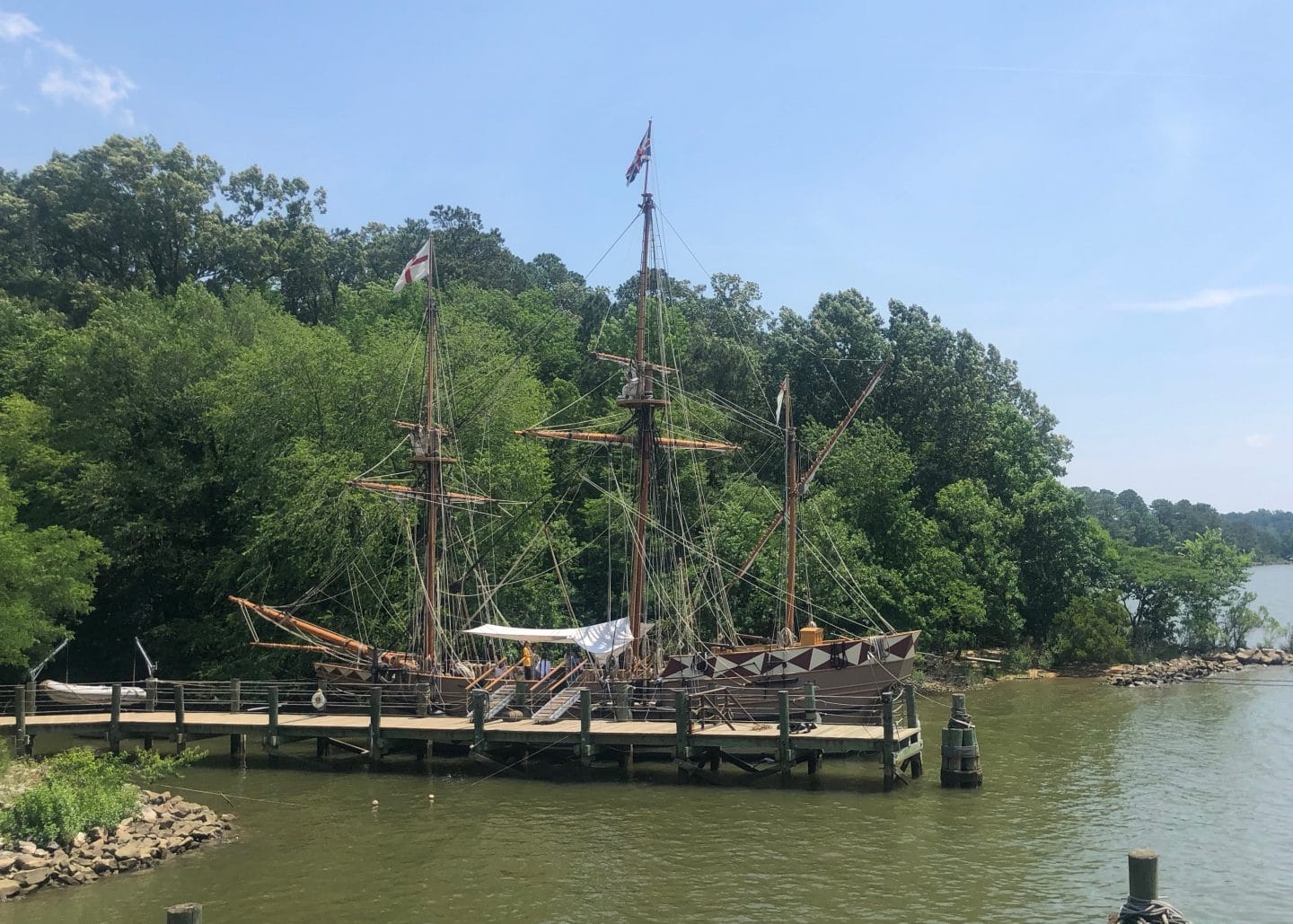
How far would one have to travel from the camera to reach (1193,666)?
163 ft

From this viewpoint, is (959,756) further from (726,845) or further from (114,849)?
(114,849)

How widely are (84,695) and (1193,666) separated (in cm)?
4542

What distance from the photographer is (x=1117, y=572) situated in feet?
177

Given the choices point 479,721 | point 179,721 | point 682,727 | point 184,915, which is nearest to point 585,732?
point 682,727

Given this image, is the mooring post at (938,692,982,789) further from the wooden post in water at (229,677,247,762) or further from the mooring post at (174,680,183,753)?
the mooring post at (174,680,183,753)

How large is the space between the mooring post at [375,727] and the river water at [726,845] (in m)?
0.48

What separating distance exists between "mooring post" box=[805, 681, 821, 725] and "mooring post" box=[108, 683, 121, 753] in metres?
18.2

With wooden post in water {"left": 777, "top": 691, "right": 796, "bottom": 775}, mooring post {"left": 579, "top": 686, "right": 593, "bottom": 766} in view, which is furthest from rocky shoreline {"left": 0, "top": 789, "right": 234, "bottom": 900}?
wooden post in water {"left": 777, "top": 691, "right": 796, "bottom": 775}

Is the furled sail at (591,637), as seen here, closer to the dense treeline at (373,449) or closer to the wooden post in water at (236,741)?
the dense treeline at (373,449)

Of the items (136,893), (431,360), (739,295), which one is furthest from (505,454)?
(739,295)

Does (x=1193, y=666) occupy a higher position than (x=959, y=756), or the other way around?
(x=1193, y=666)

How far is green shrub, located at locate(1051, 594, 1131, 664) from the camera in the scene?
49.7m

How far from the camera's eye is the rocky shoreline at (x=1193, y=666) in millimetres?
46125

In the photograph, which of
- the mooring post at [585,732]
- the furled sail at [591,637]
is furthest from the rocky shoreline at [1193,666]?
the mooring post at [585,732]
